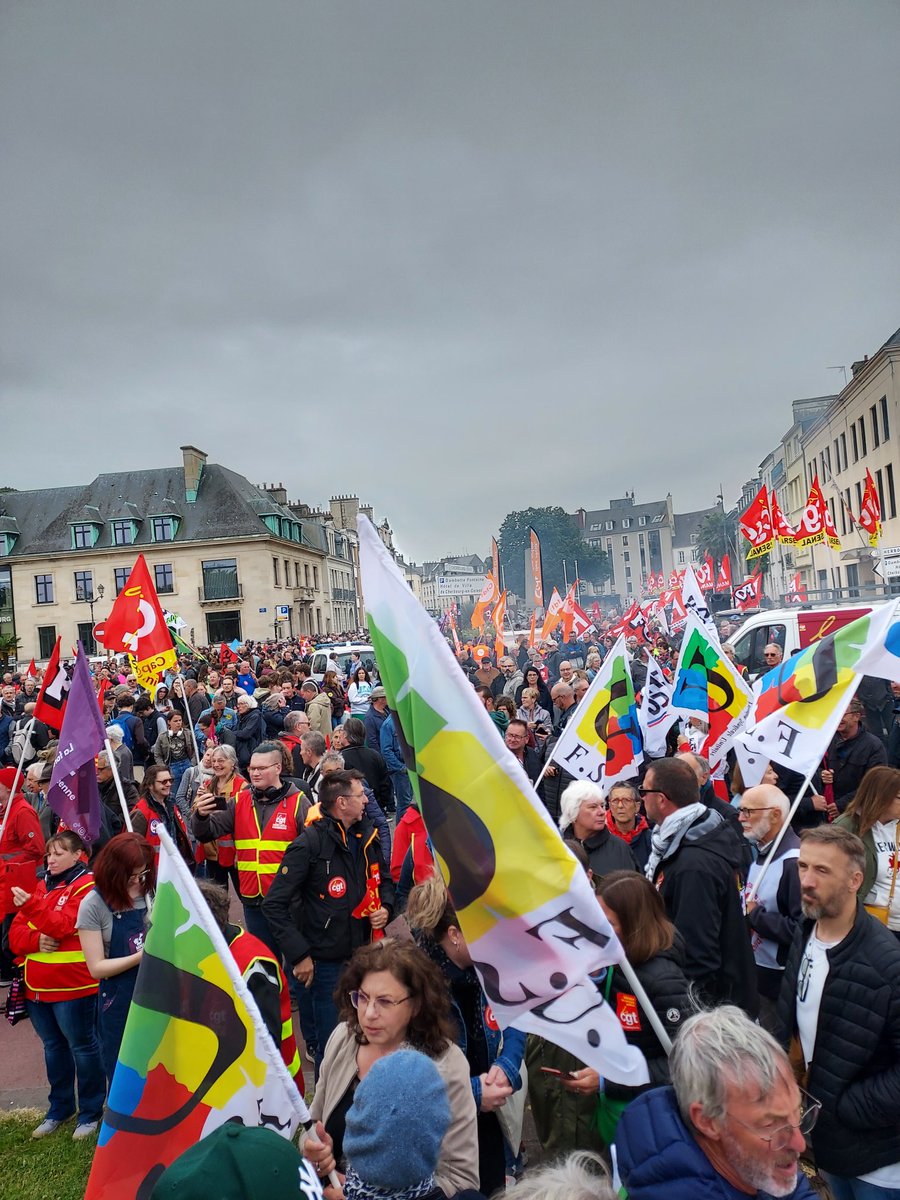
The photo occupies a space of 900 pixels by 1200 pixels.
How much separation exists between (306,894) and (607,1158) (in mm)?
2176

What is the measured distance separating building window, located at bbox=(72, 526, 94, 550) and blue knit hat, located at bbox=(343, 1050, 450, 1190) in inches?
2300

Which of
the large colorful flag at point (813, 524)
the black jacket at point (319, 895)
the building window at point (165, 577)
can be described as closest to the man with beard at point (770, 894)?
the black jacket at point (319, 895)

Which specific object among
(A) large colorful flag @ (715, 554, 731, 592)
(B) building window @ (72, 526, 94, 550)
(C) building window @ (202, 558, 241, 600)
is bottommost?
(A) large colorful flag @ (715, 554, 731, 592)

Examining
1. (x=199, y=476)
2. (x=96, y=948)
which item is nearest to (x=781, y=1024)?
(x=96, y=948)

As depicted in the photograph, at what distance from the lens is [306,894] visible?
4816mm

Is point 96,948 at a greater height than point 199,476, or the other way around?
point 199,476

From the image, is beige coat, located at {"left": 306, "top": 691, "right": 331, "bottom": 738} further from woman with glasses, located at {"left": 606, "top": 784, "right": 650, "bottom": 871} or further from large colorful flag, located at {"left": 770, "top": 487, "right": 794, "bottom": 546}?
large colorful flag, located at {"left": 770, "top": 487, "right": 794, "bottom": 546}

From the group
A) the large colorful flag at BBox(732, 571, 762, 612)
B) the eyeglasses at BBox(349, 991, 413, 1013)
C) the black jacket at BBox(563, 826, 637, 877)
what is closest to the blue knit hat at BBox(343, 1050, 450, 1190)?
the eyeglasses at BBox(349, 991, 413, 1013)

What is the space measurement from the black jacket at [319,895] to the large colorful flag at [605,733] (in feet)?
7.62

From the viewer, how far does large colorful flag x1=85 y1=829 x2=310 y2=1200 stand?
2521 millimetres

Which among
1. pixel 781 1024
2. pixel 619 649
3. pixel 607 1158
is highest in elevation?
pixel 619 649

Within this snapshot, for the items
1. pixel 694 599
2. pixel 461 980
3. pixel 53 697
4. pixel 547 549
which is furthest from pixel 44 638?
pixel 547 549

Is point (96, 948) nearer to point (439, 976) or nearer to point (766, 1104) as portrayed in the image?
point (439, 976)

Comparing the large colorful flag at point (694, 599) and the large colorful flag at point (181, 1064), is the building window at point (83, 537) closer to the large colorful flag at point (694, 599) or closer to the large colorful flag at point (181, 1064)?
the large colorful flag at point (694, 599)
